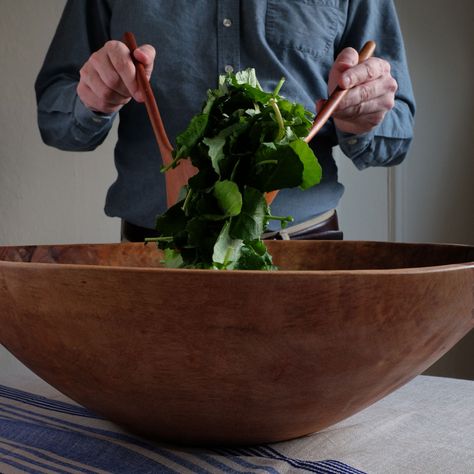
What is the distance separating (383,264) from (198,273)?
0.40 meters

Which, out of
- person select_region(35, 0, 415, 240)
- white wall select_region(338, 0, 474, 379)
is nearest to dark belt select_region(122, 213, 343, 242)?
person select_region(35, 0, 415, 240)

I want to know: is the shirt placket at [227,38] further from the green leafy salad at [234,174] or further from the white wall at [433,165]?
the white wall at [433,165]

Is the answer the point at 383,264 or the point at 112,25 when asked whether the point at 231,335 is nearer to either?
the point at 383,264

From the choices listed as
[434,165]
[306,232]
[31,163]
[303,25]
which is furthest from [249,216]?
[434,165]

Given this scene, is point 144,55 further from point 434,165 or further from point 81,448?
point 434,165

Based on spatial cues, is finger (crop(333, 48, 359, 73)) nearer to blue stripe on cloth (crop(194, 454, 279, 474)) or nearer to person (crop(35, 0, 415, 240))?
person (crop(35, 0, 415, 240))

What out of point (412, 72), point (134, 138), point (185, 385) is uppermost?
point (412, 72)

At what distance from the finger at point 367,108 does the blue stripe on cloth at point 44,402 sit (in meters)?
0.47

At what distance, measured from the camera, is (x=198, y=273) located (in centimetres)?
39

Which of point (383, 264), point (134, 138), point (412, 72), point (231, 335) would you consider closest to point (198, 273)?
point (231, 335)

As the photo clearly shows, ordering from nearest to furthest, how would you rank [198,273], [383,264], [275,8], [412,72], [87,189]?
[198,273] → [383,264] → [275,8] → [87,189] → [412,72]

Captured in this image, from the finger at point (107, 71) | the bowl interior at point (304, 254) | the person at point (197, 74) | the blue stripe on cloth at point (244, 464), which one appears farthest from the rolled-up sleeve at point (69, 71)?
the blue stripe on cloth at point (244, 464)

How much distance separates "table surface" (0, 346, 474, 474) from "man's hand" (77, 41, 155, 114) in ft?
1.16

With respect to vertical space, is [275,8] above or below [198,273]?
above
